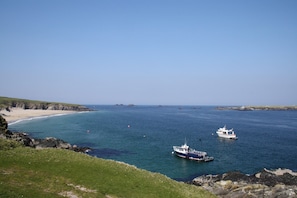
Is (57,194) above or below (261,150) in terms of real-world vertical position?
above

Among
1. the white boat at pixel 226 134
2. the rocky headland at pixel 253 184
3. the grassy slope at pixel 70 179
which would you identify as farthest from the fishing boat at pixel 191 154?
the grassy slope at pixel 70 179

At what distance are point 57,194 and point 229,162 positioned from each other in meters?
63.2

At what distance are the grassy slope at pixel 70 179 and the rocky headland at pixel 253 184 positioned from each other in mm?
14482

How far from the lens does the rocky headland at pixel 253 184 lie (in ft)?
126

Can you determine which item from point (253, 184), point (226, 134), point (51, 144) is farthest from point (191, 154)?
point (226, 134)

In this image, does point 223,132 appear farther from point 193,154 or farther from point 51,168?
point 51,168

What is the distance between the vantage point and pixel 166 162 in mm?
72062

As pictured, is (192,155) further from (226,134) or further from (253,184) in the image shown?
(226,134)

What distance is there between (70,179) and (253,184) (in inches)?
1361

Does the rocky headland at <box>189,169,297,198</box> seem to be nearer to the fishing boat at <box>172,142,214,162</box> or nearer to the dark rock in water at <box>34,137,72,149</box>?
the fishing boat at <box>172,142,214,162</box>

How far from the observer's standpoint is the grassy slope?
20.8 metres

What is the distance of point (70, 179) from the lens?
919 inches

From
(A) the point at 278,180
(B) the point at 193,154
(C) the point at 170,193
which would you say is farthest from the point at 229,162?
(C) the point at 170,193

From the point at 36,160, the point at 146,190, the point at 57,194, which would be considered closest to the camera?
the point at 57,194
